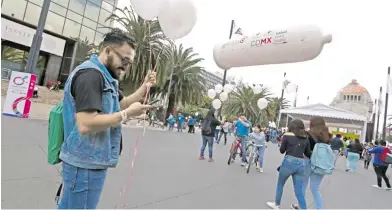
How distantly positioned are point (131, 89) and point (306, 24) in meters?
20.2

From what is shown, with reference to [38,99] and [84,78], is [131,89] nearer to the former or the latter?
[38,99]

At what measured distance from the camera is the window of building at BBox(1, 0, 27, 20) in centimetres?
1919

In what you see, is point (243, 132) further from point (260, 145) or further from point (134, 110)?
point (134, 110)

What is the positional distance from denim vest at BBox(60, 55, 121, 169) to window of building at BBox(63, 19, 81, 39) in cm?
2481

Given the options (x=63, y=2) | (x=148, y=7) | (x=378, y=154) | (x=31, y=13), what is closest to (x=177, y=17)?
(x=148, y=7)

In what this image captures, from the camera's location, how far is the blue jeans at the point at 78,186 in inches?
61.9

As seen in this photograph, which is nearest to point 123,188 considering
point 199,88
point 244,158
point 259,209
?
point 259,209

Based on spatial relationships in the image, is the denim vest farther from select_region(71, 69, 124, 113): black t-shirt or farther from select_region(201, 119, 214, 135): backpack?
select_region(201, 119, 214, 135): backpack

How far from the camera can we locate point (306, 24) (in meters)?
4.26

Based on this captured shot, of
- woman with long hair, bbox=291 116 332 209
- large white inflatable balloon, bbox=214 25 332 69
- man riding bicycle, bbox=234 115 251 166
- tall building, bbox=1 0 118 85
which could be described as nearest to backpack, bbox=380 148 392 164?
man riding bicycle, bbox=234 115 251 166

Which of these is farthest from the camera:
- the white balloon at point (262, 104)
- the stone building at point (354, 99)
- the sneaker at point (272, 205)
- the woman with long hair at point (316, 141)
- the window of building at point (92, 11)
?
the stone building at point (354, 99)

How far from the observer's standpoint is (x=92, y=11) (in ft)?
80.6

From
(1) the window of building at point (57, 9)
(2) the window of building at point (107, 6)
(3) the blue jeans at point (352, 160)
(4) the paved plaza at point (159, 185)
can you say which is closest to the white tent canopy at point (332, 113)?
(3) the blue jeans at point (352, 160)

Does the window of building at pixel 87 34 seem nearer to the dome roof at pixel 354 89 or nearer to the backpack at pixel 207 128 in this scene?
the backpack at pixel 207 128
